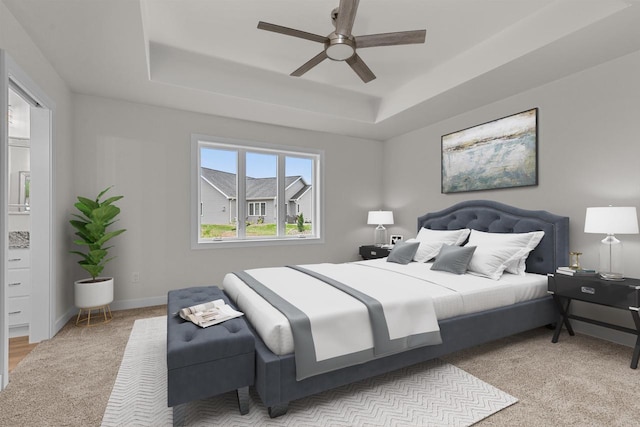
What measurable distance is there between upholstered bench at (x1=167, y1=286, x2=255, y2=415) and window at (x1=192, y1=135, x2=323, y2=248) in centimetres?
258

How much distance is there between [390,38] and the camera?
2311 millimetres

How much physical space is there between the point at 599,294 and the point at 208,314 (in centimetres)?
296

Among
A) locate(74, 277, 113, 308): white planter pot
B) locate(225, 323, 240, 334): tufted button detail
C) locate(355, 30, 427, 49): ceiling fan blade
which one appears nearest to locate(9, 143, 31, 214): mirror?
locate(74, 277, 113, 308): white planter pot

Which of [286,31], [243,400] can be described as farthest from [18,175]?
[243,400]

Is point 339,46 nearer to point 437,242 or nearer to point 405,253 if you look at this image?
point 405,253

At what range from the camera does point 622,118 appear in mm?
2734

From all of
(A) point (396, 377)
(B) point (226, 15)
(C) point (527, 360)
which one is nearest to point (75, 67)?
(B) point (226, 15)

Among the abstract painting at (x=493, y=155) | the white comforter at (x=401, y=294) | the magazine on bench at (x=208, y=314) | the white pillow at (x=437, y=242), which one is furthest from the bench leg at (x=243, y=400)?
the abstract painting at (x=493, y=155)

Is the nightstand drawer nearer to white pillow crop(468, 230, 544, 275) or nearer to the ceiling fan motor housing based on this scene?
white pillow crop(468, 230, 544, 275)

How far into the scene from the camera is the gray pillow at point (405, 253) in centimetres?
370

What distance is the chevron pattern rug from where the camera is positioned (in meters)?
1.71

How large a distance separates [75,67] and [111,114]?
791mm

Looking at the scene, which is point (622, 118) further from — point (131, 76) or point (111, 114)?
point (111, 114)

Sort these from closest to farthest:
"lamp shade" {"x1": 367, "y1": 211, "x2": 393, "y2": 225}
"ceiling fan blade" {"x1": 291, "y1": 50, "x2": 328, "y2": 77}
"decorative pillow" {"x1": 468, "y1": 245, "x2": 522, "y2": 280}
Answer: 1. "ceiling fan blade" {"x1": 291, "y1": 50, "x2": 328, "y2": 77}
2. "decorative pillow" {"x1": 468, "y1": 245, "x2": 522, "y2": 280}
3. "lamp shade" {"x1": 367, "y1": 211, "x2": 393, "y2": 225}
